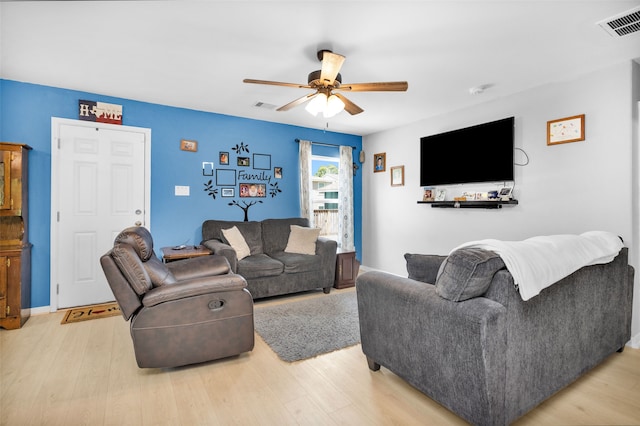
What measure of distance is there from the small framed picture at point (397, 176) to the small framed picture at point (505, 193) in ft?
5.25

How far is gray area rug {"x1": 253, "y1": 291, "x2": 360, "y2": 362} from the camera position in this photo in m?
2.60

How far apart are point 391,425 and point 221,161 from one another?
385 cm

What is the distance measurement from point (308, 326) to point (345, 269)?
1.49 metres

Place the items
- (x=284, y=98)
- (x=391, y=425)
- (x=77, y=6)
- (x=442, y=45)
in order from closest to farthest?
(x=391, y=425), (x=77, y=6), (x=442, y=45), (x=284, y=98)

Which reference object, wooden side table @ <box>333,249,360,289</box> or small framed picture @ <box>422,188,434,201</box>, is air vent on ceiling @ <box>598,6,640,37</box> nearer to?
small framed picture @ <box>422,188,434,201</box>

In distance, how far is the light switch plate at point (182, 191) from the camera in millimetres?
4218

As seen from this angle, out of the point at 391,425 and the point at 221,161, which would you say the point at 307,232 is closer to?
the point at 221,161

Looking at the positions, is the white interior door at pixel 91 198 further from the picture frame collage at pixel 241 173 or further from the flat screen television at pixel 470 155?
A: the flat screen television at pixel 470 155

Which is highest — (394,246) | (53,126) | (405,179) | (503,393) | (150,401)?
(53,126)

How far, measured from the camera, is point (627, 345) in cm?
269

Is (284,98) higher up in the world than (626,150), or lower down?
higher up

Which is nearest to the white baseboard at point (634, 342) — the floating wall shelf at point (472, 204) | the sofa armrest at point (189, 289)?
the floating wall shelf at point (472, 204)

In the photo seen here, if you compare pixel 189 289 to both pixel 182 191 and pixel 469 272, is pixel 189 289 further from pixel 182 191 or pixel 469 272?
pixel 182 191

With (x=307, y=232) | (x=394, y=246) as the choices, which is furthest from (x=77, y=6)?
(x=394, y=246)
